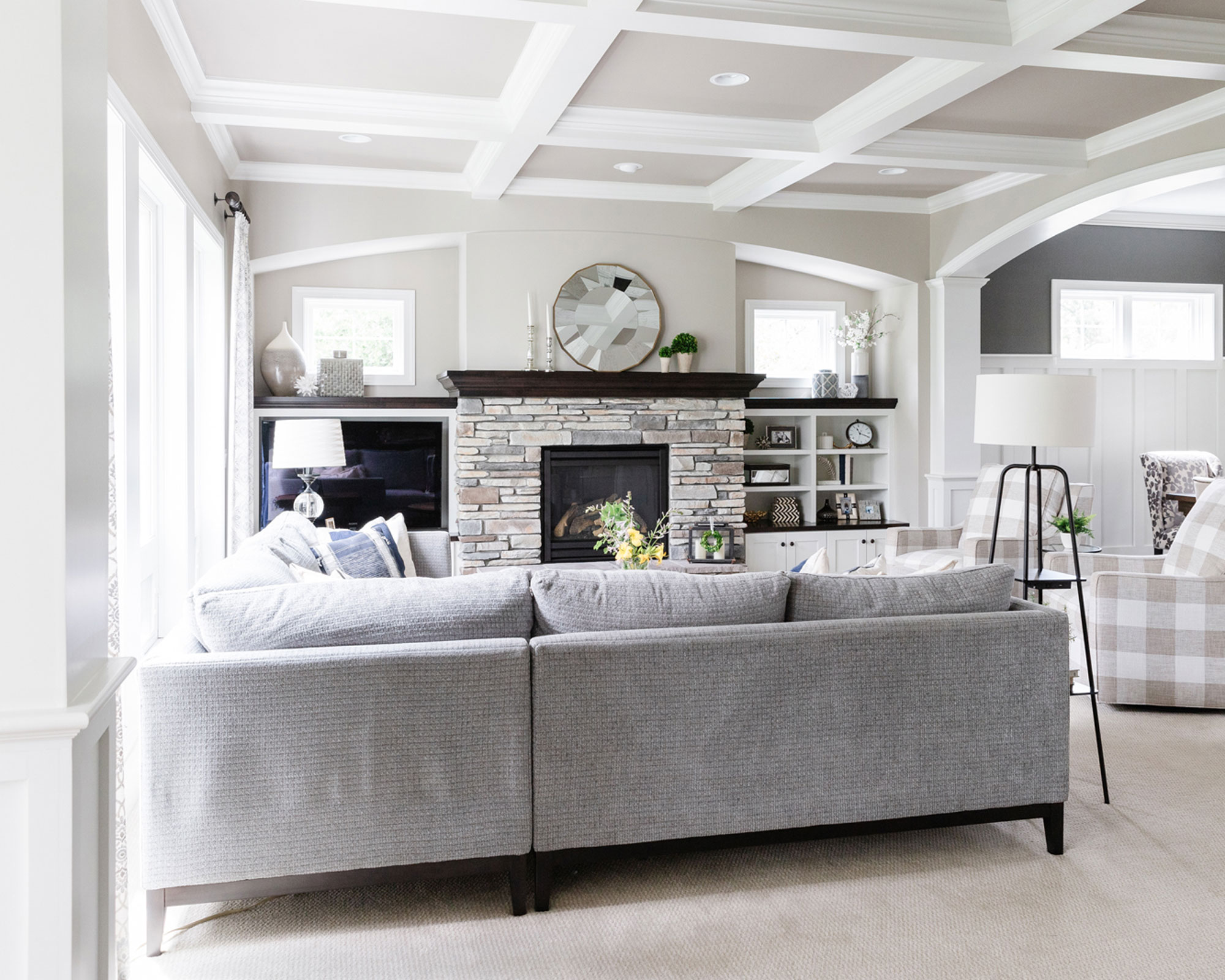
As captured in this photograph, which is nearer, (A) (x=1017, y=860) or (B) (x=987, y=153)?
(A) (x=1017, y=860)

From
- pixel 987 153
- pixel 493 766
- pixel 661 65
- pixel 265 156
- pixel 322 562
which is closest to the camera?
pixel 493 766

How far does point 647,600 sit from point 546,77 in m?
2.50

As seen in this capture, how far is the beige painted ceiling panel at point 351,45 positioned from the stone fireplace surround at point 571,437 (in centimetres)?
200

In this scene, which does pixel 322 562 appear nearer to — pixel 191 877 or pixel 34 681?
pixel 191 877

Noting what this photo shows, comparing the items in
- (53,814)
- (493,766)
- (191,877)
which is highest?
(53,814)

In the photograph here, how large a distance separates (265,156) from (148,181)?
1921 millimetres

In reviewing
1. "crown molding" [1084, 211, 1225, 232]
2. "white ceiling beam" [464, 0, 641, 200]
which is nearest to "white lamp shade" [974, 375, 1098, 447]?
"white ceiling beam" [464, 0, 641, 200]

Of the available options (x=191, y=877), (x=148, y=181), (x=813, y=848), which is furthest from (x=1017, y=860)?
(x=148, y=181)

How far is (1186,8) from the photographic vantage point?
3559 mm

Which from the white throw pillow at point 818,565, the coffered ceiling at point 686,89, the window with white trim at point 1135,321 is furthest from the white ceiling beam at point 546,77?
the window with white trim at point 1135,321

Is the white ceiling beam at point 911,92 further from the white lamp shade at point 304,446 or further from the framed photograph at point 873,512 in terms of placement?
the white lamp shade at point 304,446

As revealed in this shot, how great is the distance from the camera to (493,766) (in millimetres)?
2297

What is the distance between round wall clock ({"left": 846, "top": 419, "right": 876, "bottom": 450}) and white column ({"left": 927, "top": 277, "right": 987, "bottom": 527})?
0.49 m

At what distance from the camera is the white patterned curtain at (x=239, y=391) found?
522cm
